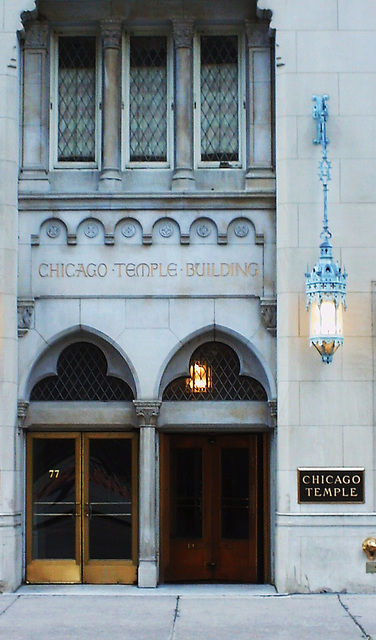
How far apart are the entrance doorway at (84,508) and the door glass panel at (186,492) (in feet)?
2.21

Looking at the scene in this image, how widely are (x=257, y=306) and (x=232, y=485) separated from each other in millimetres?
2541

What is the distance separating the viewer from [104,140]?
14430 mm

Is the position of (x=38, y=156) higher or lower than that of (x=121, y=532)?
higher

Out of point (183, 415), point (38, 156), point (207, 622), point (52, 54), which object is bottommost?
point (207, 622)

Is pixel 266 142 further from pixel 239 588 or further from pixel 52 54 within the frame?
pixel 239 588

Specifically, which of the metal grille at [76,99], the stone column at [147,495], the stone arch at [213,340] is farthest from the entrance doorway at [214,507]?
the metal grille at [76,99]

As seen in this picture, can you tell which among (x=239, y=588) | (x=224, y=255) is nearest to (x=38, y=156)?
(x=224, y=255)

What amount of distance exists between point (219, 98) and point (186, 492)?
17.7 feet

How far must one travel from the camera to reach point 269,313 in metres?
14.1

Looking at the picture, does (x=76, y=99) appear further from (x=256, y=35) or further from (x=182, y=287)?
(x=182, y=287)

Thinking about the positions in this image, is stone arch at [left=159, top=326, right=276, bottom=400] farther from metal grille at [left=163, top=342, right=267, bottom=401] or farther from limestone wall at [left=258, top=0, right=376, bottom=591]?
limestone wall at [left=258, top=0, right=376, bottom=591]

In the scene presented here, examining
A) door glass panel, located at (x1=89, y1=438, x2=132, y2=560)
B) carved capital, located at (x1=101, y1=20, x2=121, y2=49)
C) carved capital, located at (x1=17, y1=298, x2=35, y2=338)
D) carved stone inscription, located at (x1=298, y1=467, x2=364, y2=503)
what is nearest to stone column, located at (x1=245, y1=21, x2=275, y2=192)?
carved capital, located at (x1=101, y1=20, x2=121, y2=49)

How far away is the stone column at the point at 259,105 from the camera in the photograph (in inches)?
565

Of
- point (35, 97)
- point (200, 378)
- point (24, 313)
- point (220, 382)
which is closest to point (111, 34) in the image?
point (35, 97)
